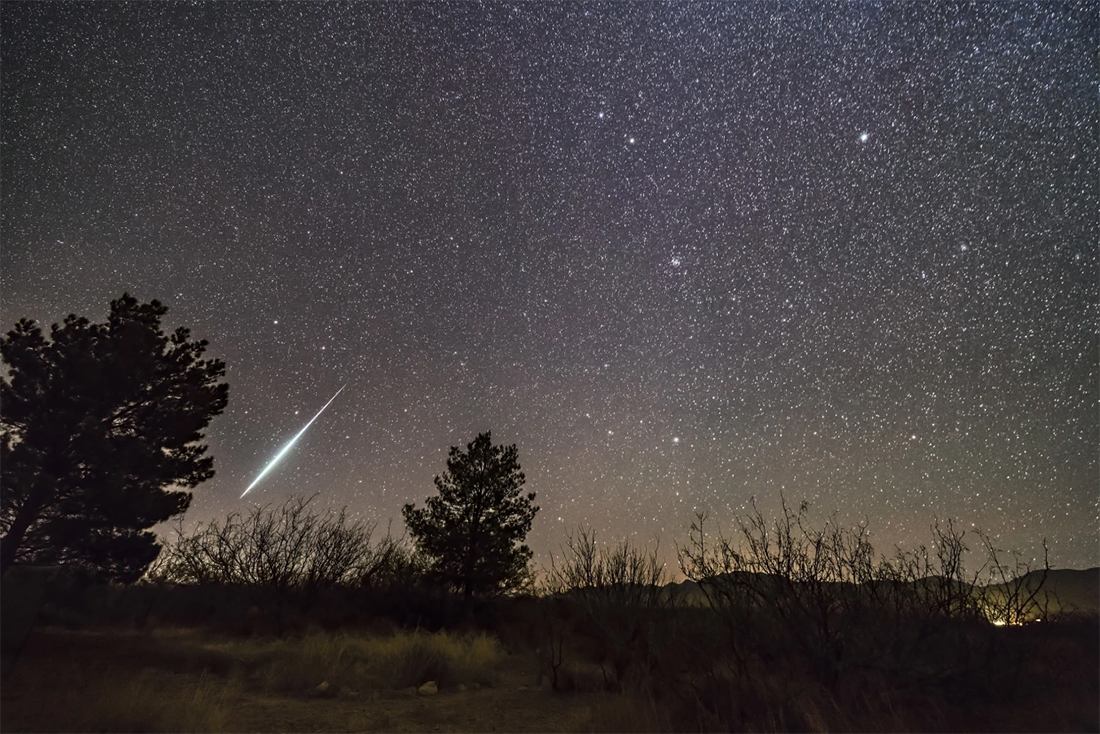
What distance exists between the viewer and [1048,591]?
8820 mm

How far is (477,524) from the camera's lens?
2433 cm

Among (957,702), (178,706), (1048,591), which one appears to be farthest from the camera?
(1048,591)

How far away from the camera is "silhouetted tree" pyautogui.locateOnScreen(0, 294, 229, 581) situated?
11.2m

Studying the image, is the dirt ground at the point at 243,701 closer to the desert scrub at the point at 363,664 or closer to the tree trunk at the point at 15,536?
the desert scrub at the point at 363,664

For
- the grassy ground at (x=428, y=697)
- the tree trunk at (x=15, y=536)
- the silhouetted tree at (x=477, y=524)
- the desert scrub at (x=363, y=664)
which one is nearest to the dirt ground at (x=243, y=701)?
the grassy ground at (x=428, y=697)

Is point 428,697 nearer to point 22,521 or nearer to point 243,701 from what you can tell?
point 243,701

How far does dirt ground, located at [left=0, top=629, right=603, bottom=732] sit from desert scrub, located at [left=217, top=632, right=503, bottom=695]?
41 cm

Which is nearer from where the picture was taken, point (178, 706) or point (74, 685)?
point (178, 706)

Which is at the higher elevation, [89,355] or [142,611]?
[89,355]

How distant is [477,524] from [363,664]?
505 inches

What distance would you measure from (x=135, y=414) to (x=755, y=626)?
14.0 m

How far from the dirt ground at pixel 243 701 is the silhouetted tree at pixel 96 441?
1.98 meters

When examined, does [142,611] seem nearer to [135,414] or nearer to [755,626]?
[135,414]

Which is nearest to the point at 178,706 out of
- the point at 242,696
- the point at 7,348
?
the point at 242,696
